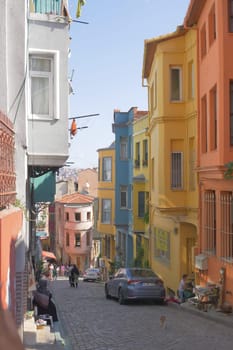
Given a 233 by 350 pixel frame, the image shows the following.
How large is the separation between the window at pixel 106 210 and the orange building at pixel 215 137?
25372mm

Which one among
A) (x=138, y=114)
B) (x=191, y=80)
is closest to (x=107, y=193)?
(x=138, y=114)

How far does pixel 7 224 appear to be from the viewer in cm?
600

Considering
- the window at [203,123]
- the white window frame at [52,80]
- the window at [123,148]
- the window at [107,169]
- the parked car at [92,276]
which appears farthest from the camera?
the parked car at [92,276]

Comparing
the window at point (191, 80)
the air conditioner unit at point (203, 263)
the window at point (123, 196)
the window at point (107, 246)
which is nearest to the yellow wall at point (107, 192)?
the window at point (107, 246)

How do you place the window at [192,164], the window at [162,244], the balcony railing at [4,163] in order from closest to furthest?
1. the balcony railing at [4,163]
2. the window at [192,164]
3. the window at [162,244]

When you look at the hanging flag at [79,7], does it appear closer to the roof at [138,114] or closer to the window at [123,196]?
the roof at [138,114]

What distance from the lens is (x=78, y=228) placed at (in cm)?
6994

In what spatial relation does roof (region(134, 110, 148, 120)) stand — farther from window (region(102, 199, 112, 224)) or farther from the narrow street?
the narrow street

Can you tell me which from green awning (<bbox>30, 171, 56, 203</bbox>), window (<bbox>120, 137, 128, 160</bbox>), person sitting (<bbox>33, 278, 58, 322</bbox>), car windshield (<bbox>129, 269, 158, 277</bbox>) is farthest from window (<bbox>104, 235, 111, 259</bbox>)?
person sitting (<bbox>33, 278, 58, 322</bbox>)

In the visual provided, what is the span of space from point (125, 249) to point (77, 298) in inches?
642

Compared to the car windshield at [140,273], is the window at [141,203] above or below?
above

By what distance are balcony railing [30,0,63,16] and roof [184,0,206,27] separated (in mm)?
6843

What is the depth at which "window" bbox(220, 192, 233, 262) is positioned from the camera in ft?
51.8

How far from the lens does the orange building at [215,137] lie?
15547 millimetres
